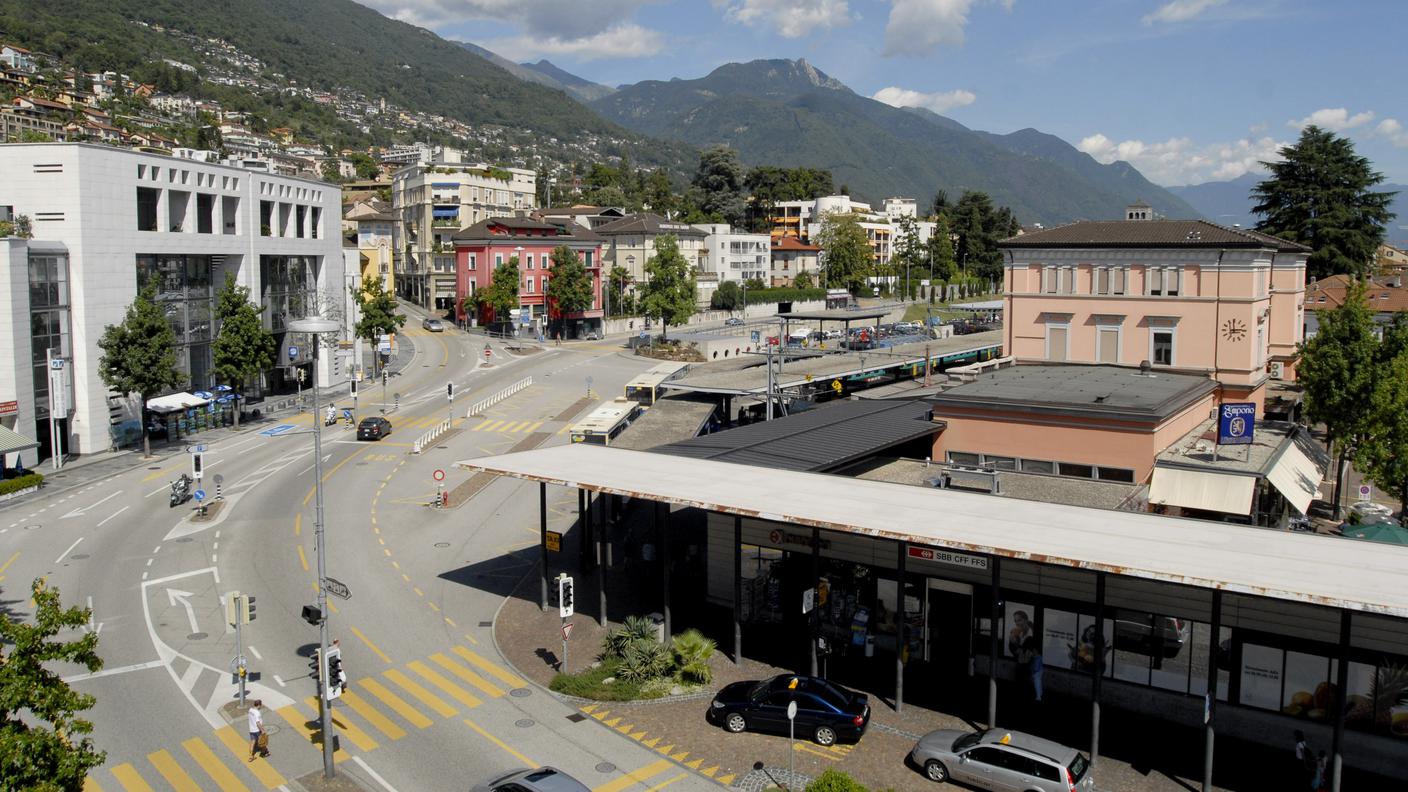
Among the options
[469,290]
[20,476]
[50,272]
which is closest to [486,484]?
[20,476]

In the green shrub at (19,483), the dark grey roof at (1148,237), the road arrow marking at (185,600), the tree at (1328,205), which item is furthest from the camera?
the tree at (1328,205)

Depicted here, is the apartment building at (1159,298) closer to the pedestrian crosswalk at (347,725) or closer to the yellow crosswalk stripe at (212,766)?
the pedestrian crosswalk at (347,725)

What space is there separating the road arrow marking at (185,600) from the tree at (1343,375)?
45.1 m

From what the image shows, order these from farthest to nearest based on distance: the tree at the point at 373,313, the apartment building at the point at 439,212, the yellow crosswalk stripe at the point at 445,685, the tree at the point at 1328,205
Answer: the apartment building at the point at 439,212 < the tree at the point at 1328,205 < the tree at the point at 373,313 < the yellow crosswalk stripe at the point at 445,685

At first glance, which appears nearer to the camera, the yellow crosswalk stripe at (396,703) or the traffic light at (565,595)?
the yellow crosswalk stripe at (396,703)

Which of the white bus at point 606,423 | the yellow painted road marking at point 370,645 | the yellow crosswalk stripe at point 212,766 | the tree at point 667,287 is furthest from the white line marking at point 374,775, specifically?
the tree at point 667,287

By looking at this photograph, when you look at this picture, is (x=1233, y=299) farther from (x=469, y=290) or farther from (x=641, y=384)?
(x=469, y=290)

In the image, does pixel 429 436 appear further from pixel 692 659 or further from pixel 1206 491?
pixel 1206 491

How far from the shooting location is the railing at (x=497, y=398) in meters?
69.9

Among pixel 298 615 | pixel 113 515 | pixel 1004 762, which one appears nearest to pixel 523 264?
pixel 113 515

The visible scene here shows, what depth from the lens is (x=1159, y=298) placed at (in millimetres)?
53125

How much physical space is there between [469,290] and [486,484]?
6627 centimetres

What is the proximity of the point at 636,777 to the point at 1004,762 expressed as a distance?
773 centimetres

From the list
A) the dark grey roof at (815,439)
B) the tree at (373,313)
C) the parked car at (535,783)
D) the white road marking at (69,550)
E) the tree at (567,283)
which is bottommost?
the white road marking at (69,550)
